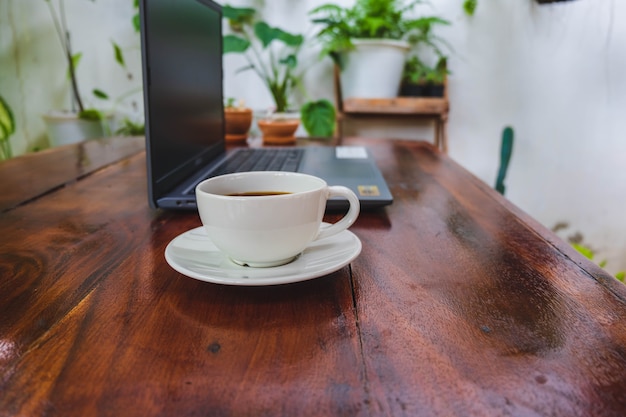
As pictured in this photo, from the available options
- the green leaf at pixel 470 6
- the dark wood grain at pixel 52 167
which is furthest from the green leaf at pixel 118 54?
the green leaf at pixel 470 6

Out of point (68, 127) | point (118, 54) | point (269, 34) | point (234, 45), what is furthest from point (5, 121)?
point (269, 34)

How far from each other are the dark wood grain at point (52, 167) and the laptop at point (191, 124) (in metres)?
0.24

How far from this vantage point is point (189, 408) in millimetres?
263

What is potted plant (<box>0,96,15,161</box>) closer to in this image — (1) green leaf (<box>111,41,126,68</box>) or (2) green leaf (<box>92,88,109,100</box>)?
(2) green leaf (<box>92,88,109,100</box>)

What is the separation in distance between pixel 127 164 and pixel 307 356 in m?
0.87

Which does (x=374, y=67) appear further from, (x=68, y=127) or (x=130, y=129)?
(x=68, y=127)

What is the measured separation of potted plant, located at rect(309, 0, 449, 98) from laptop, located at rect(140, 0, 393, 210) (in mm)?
877

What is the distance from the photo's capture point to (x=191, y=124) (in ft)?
2.69

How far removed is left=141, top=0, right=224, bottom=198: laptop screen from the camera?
62cm

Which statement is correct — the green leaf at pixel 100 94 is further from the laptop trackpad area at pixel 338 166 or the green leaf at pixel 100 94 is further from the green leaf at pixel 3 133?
the laptop trackpad area at pixel 338 166

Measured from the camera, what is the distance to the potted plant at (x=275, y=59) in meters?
1.81

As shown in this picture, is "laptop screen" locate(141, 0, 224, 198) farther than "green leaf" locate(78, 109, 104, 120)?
No

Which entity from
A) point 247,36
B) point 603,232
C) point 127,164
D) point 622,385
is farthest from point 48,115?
point 603,232

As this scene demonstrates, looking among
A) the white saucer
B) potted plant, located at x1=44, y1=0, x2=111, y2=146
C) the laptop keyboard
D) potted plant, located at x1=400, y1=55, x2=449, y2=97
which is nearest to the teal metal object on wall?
potted plant, located at x1=400, y1=55, x2=449, y2=97
